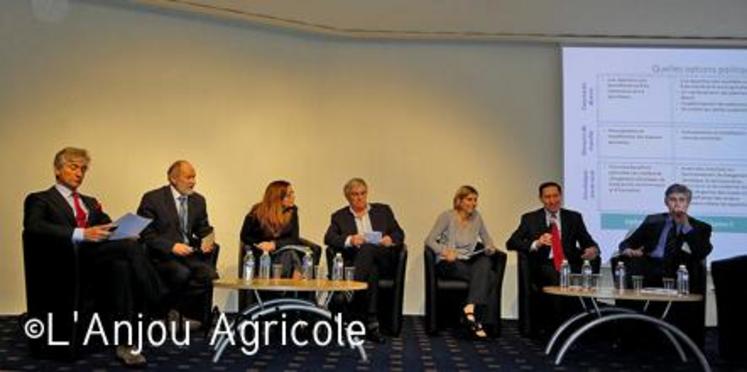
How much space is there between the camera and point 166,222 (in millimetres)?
4723

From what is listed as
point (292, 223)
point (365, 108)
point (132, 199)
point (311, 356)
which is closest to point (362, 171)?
point (365, 108)

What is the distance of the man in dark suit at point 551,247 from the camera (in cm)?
489

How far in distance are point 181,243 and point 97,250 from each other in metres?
0.92

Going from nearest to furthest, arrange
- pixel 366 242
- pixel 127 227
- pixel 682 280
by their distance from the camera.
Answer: pixel 127 227, pixel 682 280, pixel 366 242

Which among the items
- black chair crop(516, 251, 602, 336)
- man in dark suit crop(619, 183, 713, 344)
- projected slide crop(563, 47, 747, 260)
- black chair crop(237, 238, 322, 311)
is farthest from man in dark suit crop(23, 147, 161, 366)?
projected slide crop(563, 47, 747, 260)

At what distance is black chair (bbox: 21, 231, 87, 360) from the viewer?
3.59 m

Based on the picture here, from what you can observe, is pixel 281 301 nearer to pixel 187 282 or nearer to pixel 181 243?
pixel 187 282

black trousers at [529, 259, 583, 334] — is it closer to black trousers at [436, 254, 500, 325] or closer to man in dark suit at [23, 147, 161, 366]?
black trousers at [436, 254, 500, 325]

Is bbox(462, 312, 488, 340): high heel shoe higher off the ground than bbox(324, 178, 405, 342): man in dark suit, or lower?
lower

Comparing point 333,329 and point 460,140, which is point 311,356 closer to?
point 333,329

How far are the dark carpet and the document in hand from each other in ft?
2.12

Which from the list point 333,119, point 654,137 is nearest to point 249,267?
point 333,119

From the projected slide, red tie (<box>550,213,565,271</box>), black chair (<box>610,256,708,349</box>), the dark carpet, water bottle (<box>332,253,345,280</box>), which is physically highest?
the projected slide

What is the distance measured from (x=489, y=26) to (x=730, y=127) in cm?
218
